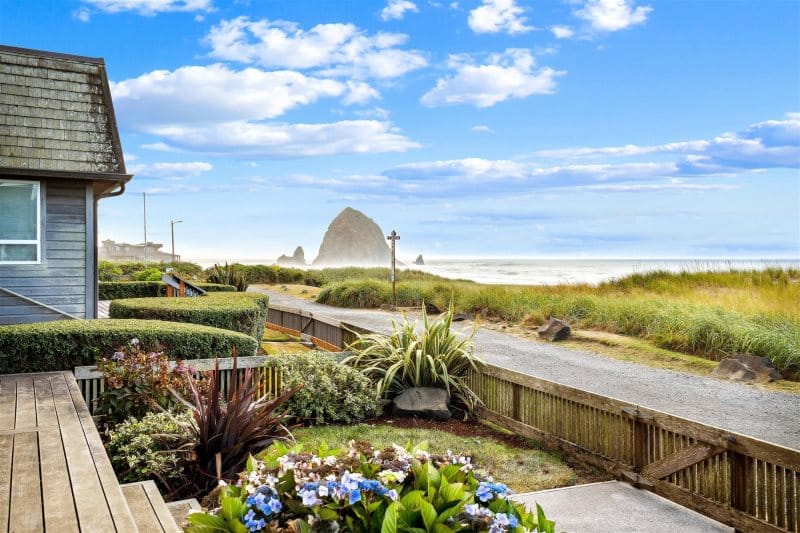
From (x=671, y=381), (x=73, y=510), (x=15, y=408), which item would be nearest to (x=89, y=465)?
(x=73, y=510)

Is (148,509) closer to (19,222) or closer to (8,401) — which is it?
(8,401)

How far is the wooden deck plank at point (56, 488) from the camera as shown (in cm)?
296

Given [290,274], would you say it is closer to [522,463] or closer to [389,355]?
[389,355]

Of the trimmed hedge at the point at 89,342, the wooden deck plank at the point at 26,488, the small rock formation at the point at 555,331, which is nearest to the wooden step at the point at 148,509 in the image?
the wooden deck plank at the point at 26,488

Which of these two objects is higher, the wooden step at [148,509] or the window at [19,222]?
the window at [19,222]

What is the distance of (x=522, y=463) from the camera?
6.30m

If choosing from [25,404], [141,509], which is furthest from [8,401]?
[141,509]

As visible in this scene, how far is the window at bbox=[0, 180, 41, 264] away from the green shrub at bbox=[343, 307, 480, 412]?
20.3 ft

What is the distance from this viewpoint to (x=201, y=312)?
10.2 metres

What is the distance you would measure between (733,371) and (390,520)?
33.2 ft

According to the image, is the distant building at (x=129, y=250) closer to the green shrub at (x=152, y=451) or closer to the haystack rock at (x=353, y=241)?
the green shrub at (x=152, y=451)

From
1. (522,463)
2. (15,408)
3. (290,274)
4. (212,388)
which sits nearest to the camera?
(212,388)

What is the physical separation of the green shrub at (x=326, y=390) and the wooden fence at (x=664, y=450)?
1547 mm

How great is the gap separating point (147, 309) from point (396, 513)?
921cm
